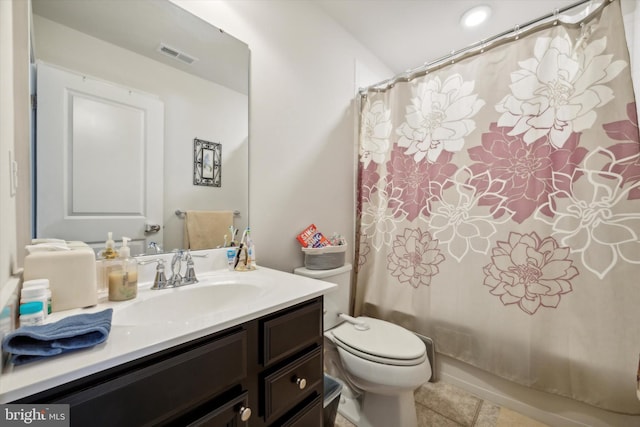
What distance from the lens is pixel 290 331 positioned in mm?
792

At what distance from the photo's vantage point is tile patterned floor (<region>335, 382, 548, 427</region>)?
4.15ft

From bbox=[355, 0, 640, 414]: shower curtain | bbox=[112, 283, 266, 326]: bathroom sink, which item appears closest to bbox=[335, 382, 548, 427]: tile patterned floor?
bbox=[355, 0, 640, 414]: shower curtain

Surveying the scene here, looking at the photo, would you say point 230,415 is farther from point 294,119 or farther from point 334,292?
point 294,119

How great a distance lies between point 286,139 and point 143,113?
2.24 feet

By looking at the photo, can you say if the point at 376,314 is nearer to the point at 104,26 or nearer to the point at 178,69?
the point at 178,69

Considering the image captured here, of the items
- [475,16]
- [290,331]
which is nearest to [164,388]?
[290,331]

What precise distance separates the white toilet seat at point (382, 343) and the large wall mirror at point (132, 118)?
2.50 ft

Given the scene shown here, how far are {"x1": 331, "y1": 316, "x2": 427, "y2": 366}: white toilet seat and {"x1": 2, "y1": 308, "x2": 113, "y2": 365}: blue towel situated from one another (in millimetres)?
958

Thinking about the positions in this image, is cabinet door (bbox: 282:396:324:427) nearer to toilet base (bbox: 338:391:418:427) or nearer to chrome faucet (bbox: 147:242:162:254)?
toilet base (bbox: 338:391:418:427)

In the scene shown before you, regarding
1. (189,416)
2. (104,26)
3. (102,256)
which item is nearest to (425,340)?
(189,416)

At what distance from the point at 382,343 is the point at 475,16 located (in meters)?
2.06

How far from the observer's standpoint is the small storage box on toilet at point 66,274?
63 cm

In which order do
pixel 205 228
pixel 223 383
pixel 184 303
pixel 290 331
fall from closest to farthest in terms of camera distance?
pixel 223 383
pixel 290 331
pixel 184 303
pixel 205 228

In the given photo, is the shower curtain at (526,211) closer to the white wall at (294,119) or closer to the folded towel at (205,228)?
the white wall at (294,119)
